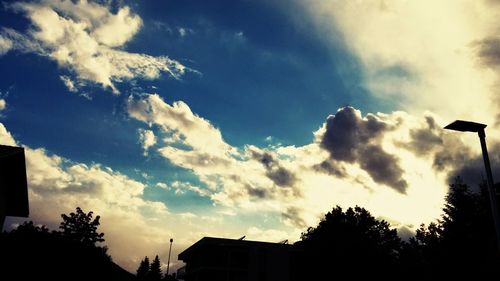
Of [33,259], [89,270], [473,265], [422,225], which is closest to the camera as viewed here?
[33,259]

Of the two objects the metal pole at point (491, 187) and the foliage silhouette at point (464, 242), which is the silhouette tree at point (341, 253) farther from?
the metal pole at point (491, 187)

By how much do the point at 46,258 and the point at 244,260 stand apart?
45330mm

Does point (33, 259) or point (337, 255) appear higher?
point (337, 255)

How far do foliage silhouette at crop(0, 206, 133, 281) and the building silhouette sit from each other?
4256cm

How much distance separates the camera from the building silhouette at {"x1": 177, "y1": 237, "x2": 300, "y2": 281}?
5275cm

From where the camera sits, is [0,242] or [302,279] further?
[302,279]

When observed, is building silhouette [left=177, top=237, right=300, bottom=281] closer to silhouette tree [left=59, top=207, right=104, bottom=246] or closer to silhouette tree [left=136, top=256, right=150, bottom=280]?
silhouette tree [left=59, top=207, right=104, bottom=246]

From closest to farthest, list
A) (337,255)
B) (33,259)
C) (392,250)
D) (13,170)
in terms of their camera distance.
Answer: (33,259), (13,170), (337,255), (392,250)

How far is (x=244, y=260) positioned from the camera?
53938 millimetres

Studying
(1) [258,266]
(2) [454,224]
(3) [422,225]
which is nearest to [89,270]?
(2) [454,224]

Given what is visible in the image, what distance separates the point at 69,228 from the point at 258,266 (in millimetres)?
41560

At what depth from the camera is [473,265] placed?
36812 mm

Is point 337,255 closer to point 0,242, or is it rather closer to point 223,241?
point 223,241

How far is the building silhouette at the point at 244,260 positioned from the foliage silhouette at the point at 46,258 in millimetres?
42561
